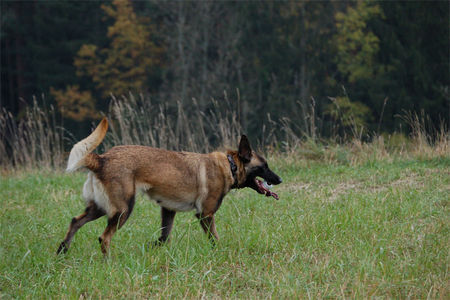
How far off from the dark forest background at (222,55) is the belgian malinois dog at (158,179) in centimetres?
1734

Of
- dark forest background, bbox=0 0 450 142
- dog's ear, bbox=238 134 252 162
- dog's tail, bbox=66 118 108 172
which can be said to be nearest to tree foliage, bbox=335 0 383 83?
dark forest background, bbox=0 0 450 142

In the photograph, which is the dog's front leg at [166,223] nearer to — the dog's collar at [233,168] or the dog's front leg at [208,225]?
the dog's front leg at [208,225]

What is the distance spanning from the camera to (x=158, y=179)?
177 inches

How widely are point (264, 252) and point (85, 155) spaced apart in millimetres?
1691

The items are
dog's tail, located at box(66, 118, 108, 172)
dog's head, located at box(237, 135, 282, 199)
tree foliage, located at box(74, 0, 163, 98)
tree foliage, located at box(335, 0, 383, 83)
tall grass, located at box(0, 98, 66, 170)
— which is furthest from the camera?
tree foliage, located at box(74, 0, 163, 98)

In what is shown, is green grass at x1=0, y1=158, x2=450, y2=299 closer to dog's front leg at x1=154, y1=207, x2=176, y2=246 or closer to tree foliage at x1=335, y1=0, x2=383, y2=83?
dog's front leg at x1=154, y1=207, x2=176, y2=246

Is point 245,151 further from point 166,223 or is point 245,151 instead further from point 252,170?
point 166,223

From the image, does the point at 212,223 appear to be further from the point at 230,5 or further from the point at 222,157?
the point at 230,5

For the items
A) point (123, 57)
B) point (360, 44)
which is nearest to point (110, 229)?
point (123, 57)

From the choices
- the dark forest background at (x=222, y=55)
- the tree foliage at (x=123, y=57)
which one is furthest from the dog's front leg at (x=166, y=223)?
the tree foliage at (x=123, y=57)

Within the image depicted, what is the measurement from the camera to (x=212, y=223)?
465 cm

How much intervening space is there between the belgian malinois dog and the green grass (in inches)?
10.7

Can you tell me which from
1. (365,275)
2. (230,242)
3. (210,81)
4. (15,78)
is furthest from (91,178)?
(15,78)

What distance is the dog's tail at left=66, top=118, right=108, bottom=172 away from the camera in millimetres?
4160
